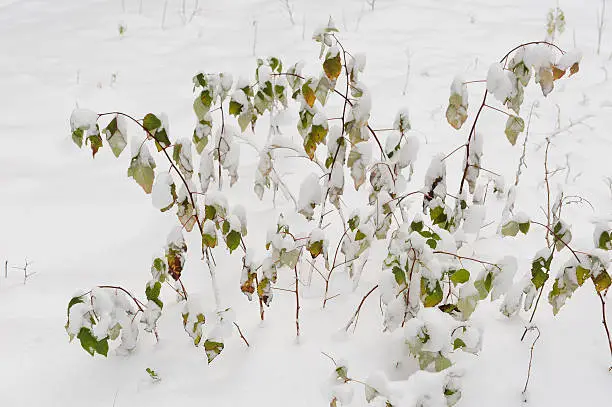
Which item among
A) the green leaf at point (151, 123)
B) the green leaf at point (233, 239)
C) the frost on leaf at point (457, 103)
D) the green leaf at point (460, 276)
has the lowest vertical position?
the green leaf at point (460, 276)

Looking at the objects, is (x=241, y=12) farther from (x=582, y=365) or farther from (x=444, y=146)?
(x=582, y=365)

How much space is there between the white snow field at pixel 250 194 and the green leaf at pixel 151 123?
1.16 ft

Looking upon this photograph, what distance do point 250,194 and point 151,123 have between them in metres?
1.04

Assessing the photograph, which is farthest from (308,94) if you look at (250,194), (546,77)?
(250,194)

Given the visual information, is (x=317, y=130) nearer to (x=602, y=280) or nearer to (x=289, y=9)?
(x=602, y=280)

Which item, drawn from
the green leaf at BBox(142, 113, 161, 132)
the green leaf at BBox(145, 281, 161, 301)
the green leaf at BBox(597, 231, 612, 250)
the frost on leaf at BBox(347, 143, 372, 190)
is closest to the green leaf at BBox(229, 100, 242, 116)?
the green leaf at BBox(142, 113, 161, 132)

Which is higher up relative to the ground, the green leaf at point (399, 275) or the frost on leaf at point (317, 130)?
the frost on leaf at point (317, 130)

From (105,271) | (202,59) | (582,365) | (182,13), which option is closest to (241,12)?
(182,13)

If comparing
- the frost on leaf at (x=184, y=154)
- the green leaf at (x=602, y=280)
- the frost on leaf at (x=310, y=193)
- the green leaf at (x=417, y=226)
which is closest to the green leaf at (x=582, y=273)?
the green leaf at (x=602, y=280)

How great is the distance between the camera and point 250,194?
237 cm

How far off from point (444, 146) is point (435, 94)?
0.59 meters

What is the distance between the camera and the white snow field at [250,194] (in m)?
1.58

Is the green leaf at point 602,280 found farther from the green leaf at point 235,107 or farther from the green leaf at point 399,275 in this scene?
the green leaf at point 235,107

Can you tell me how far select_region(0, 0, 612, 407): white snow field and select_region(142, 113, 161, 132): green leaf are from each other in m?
0.35
